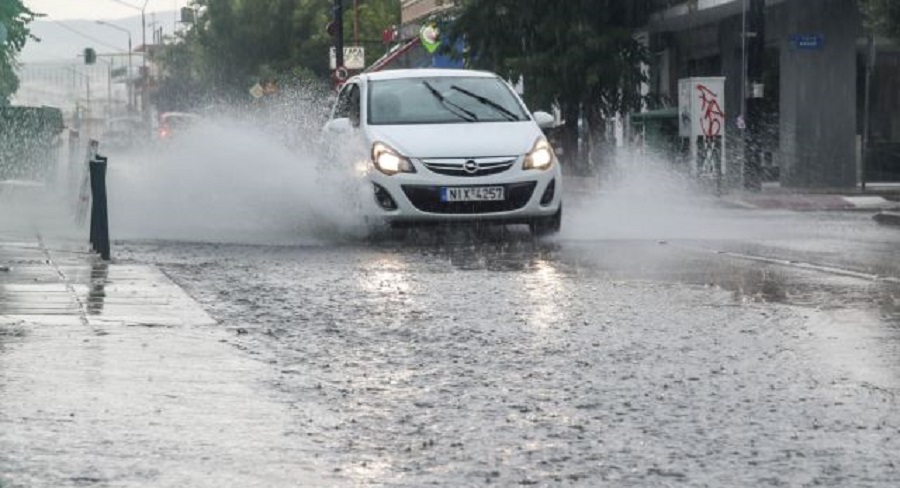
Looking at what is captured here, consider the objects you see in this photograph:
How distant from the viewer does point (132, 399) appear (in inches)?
305

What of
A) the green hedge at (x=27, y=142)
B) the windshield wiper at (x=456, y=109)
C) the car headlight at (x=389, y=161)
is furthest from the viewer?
the green hedge at (x=27, y=142)

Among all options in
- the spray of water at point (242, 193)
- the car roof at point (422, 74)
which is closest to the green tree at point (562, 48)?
the spray of water at point (242, 193)

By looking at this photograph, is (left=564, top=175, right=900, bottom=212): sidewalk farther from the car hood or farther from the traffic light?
the traffic light

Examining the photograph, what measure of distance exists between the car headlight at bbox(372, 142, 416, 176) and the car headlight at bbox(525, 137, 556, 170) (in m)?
1.06

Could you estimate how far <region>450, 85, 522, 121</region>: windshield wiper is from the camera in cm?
1892

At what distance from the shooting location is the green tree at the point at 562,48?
39.0 metres

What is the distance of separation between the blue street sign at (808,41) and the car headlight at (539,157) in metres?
18.3

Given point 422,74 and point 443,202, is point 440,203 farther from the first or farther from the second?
point 422,74

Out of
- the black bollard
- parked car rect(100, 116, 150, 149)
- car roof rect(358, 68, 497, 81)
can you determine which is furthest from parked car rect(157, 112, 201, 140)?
the black bollard

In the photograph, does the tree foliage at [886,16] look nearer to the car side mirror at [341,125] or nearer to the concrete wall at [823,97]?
the concrete wall at [823,97]

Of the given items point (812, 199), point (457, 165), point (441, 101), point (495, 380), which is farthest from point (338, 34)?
point (495, 380)

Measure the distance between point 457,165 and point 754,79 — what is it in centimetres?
1642

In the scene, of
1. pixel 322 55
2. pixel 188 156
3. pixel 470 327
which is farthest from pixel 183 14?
pixel 470 327

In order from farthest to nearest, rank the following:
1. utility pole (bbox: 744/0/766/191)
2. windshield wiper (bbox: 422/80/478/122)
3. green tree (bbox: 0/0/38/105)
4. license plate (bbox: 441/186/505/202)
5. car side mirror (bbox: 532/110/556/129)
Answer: green tree (bbox: 0/0/38/105)
utility pole (bbox: 744/0/766/191)
car side mirror (bbox: 532/110/556/129)
windshield wiper (bbox: 422/80/478/122)
license plate (bbox: 441/186/505/202)
